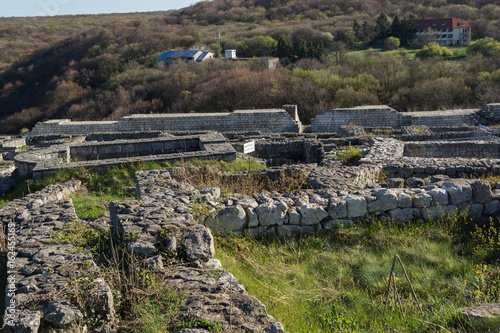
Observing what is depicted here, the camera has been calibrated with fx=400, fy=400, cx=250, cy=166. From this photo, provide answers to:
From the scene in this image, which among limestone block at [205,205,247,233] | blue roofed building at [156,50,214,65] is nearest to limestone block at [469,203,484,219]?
limestone block at [205,205,247,233]

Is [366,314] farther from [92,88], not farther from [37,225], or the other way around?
[92,88]

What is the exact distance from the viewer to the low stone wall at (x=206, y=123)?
21.5 meters

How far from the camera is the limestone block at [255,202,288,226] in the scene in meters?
5.33

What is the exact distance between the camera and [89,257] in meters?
4.00

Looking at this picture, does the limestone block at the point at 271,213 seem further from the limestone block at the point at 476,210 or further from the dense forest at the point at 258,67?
the dense forest at the point at 258,67

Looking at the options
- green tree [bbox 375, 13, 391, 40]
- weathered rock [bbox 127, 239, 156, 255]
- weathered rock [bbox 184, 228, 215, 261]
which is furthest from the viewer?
green tree [bbox 375, 13, 391, 40]

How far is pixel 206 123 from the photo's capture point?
71.3 ft

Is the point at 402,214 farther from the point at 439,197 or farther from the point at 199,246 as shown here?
the point at 199,246

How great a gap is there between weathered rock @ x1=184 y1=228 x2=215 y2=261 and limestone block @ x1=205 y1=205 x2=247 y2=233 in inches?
28.3

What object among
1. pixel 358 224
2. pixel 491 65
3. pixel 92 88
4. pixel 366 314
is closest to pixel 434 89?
pixel 491 65

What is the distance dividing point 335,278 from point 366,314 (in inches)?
28.7

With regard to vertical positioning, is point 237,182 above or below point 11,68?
below

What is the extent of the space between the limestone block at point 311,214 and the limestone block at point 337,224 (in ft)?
0.44

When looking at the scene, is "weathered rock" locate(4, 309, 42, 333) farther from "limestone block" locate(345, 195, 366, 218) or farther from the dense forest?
the dense forest
